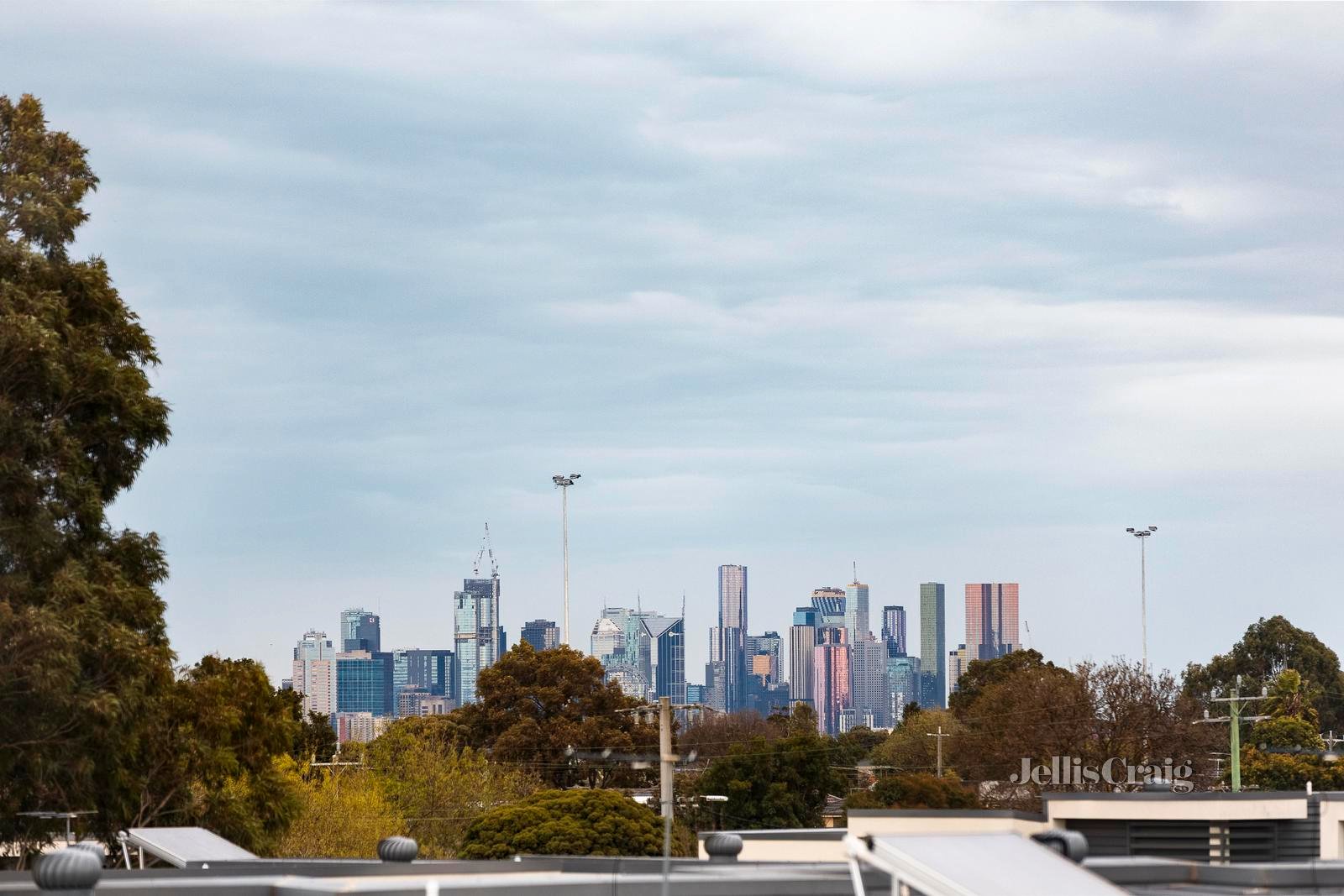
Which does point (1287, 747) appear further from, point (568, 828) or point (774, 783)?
point (568, 828)

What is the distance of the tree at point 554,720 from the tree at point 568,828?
26.6 m

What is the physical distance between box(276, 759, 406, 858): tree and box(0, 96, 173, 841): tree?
20.4 metres

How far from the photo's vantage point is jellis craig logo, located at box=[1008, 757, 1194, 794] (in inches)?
2822

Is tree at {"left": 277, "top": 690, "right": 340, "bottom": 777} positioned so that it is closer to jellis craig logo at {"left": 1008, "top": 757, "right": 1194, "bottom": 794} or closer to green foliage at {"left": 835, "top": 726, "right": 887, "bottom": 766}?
jellis craig logo at {"left": 1008, "top": 757, "right": 1194, "bottom": 794}

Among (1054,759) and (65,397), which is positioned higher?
(65,397)

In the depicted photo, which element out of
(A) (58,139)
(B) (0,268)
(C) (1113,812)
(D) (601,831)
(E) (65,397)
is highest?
(A) (58,139)

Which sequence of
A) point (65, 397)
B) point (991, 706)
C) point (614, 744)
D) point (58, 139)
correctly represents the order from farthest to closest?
point (991, 706), point (614, 744), point (58, 139), point (65, 397)

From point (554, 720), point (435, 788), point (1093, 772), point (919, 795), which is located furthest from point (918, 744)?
point (435, 788)

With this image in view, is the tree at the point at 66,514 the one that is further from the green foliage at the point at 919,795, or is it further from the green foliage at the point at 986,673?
the green foliage at the point at 986,673

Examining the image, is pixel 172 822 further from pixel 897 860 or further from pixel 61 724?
pixel 897 860

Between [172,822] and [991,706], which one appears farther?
[991,706]

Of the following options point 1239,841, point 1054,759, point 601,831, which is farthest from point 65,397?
point 1054,759

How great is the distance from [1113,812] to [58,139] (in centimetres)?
2335

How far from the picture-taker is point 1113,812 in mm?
31094
